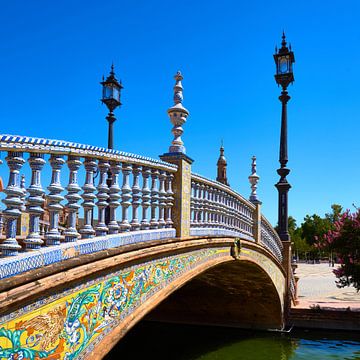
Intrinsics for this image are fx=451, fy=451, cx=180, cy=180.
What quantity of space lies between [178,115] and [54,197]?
3.11 metres

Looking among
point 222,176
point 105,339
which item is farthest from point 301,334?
point 222,176

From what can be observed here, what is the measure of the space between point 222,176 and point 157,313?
27.9 metres

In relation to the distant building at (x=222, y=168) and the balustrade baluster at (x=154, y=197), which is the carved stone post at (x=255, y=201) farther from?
the distant building at (x=222, y=168)

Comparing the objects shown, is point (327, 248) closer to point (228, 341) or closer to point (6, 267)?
point (228, 341)

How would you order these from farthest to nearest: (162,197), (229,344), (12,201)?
(229,344)
(162,197)
(12,201)

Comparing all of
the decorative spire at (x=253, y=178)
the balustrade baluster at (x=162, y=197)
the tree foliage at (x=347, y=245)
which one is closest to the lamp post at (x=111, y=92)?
the decorative spire at (x=253, y=178)

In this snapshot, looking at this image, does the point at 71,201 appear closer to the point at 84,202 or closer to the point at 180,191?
the point at 84,202

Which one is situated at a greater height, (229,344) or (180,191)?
(180,191)

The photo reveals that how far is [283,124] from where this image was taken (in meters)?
16.3

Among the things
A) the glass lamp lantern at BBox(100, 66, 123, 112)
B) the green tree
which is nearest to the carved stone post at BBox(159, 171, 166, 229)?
the glass lamp lantern at BBox(100, 66, 123, 112)

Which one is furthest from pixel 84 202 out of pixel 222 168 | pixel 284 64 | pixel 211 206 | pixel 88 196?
pixel 222 168

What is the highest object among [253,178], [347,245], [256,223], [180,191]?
[253,178]

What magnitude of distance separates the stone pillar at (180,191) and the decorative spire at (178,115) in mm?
135

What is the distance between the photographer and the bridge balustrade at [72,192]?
3244mm
